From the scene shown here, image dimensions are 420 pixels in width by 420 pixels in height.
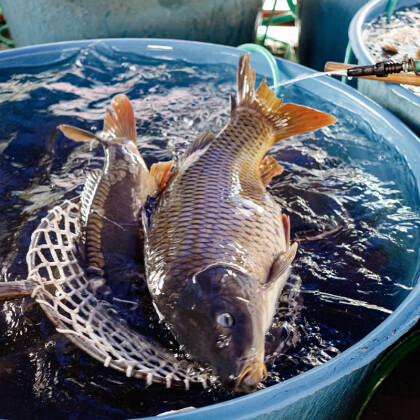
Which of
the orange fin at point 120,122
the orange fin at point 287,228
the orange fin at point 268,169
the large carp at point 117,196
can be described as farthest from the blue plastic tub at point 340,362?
the orange fin at point 120,122

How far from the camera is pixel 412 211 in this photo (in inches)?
88.5

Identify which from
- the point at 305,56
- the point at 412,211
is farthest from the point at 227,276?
the point at 305,56

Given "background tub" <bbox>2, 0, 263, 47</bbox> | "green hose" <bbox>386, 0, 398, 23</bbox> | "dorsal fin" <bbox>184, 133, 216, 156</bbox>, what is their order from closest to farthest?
"dorsal fin" <bbox>184, 133, 216, 156</bbox>
"green hose" <bbox>386, 0, 398, 23</bbox>
"background tub" <bbox>2, 0, 263, 47</bbox>

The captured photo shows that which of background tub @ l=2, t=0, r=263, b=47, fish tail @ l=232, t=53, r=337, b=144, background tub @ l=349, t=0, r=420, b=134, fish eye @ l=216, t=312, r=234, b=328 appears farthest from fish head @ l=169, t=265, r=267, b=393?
background tub @ l=2, t=0, r=263, b=47

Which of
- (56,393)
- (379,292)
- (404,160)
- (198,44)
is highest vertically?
(198,44)

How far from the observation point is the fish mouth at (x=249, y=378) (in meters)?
1.33

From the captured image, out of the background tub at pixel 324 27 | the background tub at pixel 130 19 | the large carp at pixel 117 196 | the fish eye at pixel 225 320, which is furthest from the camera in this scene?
the background tub at pixel 324 27

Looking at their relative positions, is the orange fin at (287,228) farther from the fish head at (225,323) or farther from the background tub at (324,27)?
the background tub at (324,27)

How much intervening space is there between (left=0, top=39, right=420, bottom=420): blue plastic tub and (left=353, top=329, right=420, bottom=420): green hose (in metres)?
0.08

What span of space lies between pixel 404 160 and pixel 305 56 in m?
2.57

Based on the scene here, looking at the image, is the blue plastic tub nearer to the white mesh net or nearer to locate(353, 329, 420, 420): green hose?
locate(353, 329, 420, 420): green hose

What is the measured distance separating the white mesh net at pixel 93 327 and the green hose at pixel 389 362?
30.6 inches

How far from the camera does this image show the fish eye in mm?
1388

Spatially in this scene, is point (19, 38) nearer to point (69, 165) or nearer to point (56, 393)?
point (69, 165)
